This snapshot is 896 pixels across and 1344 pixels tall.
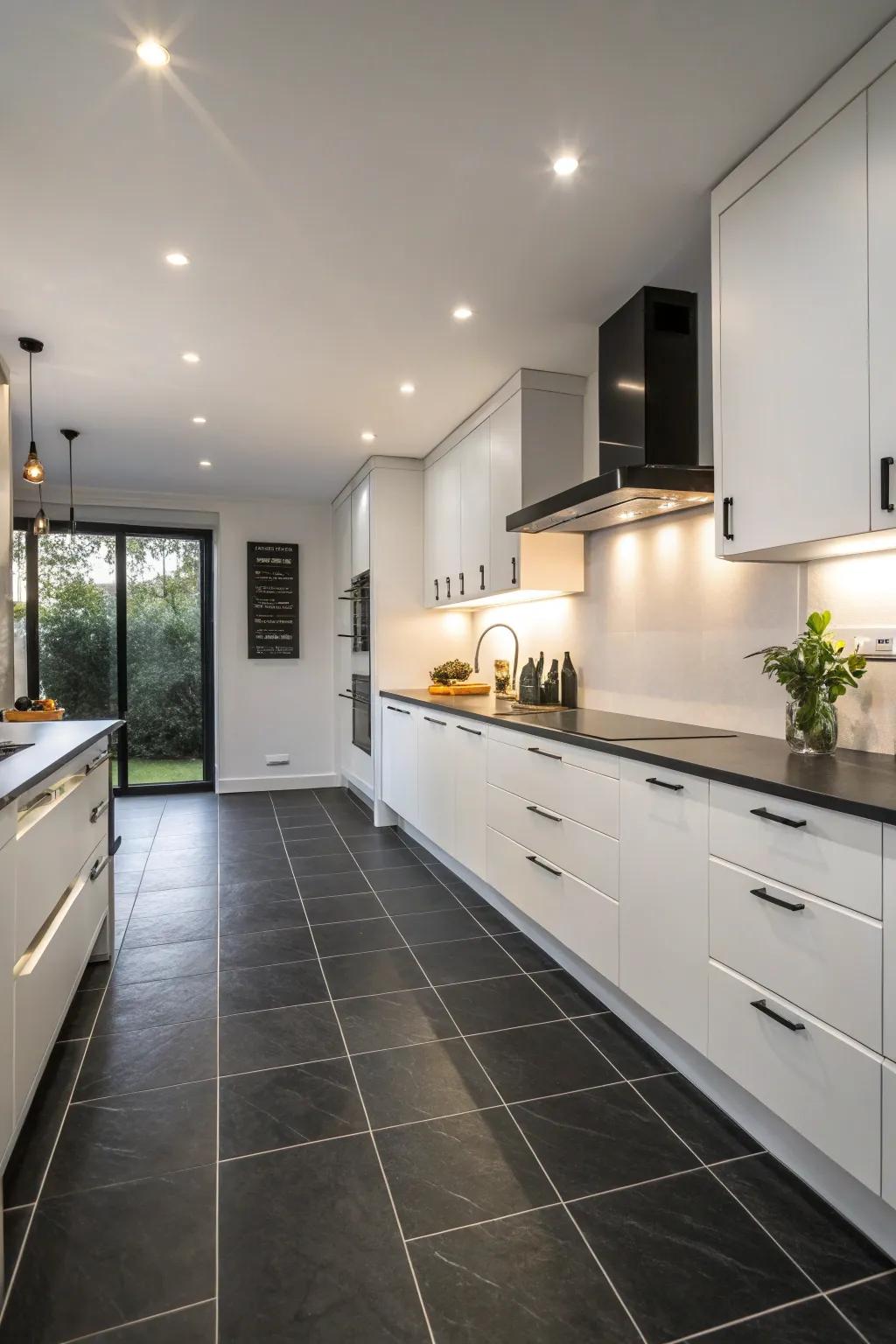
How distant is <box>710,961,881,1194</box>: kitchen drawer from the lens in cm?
134

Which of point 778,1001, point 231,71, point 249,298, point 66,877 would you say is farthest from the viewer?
point 249,298

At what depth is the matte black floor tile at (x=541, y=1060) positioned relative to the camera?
6.40 feet

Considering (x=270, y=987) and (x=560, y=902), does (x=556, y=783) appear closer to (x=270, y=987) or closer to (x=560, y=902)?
(x=560, y=902)

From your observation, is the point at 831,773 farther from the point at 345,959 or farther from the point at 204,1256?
the point at 345,959

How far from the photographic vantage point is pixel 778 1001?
1553mm

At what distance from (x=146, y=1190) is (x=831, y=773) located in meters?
1.79

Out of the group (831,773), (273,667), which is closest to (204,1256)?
(831,773)

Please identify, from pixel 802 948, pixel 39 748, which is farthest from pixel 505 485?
pixel 802 948

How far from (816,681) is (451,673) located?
283 cm

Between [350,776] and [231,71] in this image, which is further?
Result: [350,776]

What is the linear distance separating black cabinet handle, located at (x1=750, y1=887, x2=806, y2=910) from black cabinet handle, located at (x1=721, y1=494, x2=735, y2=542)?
3.36 feet

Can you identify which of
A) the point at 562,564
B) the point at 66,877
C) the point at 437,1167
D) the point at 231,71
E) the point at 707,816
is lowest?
the point at 437,1167

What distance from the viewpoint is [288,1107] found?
1870 mm

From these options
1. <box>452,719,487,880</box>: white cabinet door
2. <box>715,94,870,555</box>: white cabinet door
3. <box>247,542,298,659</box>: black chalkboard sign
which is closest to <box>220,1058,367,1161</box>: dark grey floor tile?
<box>452,719,487,880</box>: white cabinet door
